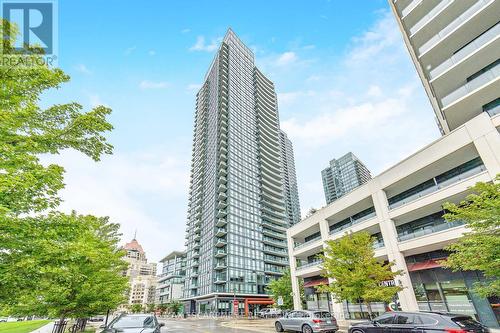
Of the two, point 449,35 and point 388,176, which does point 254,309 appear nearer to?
point 388,176

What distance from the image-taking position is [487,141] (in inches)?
692

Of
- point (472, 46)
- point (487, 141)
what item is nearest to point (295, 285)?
point (487, 141)

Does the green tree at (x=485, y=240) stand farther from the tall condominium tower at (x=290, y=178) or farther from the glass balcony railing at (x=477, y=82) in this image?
the tall condominium tower at (x=290, y=178)

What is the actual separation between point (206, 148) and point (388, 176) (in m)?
69.5

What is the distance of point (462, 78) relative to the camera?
76.7 feet

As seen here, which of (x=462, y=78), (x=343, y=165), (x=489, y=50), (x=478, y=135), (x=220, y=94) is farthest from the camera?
(x=343, y=165)

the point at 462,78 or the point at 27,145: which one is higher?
the point at 462,78

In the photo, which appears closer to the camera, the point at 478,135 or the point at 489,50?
the point at 478,135

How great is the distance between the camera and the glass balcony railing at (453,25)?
21.4m

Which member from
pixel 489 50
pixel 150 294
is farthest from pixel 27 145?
pixel 150 294

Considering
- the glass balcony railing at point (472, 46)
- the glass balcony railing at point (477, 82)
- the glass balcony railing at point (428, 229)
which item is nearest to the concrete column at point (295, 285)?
the glass balcony railing at point (428, 229)

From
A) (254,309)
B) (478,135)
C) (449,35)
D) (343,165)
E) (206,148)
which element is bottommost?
(254,309)

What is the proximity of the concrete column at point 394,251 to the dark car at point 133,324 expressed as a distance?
60.5 ft

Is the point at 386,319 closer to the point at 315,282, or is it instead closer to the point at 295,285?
the point at 315,282
